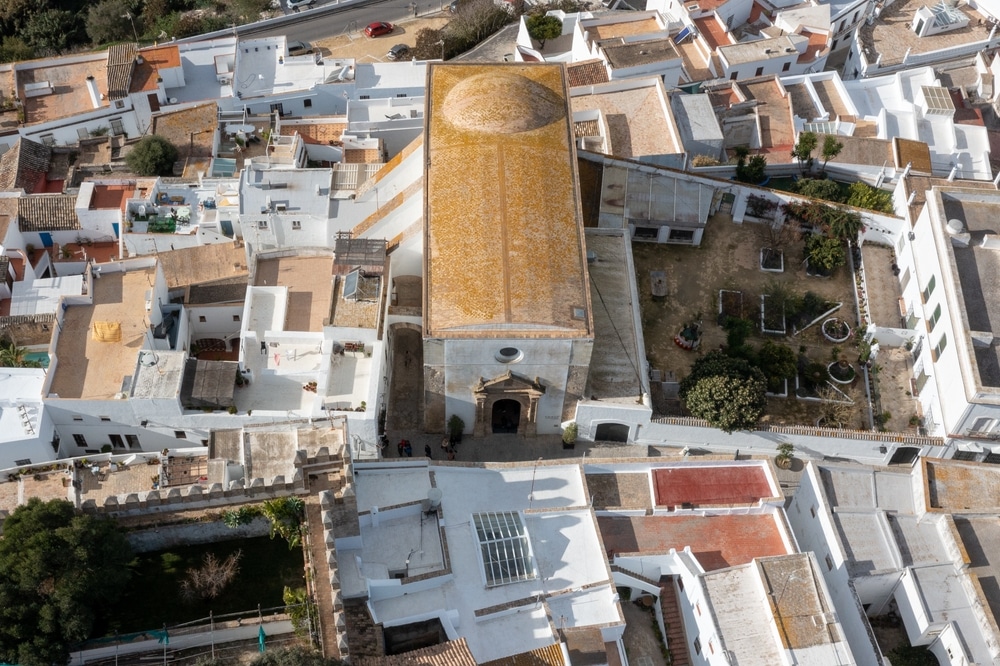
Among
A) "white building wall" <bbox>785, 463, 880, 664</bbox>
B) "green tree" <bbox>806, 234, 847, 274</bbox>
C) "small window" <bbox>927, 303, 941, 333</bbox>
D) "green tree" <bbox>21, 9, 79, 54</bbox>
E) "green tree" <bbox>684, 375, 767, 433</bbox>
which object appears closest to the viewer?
"white building wall" <bbox>785, 463, 880, 664</bbox>

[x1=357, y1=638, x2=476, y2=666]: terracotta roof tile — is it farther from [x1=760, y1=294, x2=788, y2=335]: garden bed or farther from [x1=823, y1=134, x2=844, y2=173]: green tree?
[x1=823, y1=134, x2=844, y2=173]: green tree

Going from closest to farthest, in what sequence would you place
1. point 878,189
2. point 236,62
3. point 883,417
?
point 883,417
point 878,189
point 236,62

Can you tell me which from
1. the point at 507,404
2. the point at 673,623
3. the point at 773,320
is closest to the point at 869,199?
the point at 773,320

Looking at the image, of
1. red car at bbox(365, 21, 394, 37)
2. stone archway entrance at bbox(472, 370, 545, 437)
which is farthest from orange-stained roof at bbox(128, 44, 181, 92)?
stone archway entrance at bbox(472, 370, 545, 437)

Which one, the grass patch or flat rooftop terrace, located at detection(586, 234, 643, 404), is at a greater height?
flat rooftop terrace, located at detection(586, 234, 643, 404)

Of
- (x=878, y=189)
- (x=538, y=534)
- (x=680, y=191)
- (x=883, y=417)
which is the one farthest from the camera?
(x=878, y=189)

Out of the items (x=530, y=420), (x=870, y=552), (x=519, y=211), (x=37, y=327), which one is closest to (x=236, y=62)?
(x=37, y=327)

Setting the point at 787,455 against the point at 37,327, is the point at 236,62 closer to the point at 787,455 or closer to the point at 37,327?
the point at 37,327

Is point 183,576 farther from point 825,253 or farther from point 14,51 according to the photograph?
point 14,51
